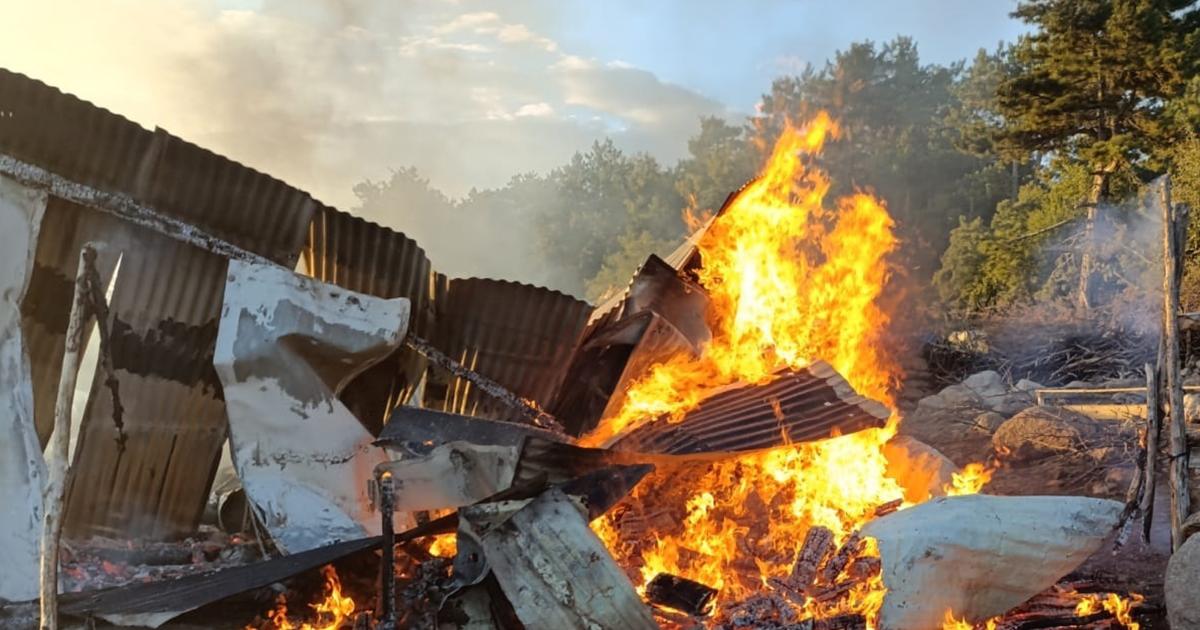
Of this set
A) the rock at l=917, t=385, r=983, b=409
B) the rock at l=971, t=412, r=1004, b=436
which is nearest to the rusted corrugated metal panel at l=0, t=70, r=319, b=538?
the rock at l=971, t=412, r=1004, b=436

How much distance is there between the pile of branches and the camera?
50.1 feet

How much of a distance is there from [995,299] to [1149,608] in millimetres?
20715

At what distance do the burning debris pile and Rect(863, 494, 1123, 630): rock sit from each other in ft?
0.05

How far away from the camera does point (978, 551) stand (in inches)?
186

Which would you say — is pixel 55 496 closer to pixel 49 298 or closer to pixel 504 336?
pixel 49 298

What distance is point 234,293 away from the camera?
5340 millimetres

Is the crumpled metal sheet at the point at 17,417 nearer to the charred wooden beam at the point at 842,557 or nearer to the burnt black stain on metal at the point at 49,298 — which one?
the burnt black stain on metal at the point at 49,298

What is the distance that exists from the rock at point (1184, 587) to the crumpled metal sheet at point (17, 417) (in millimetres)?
6663

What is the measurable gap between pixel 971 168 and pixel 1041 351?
701 inches

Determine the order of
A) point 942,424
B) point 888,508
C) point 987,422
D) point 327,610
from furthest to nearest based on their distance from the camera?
point 942,424
point 987,422
point 888,508
point 327,610

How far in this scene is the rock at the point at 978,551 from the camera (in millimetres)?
4629

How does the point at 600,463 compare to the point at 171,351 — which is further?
the point at 171,351

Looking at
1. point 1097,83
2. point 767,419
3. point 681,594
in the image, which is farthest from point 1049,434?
point 1097,83

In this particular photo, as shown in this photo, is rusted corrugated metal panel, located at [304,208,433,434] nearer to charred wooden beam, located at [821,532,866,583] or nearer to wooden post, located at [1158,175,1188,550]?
charred wooden beam, located at [821,532,866,583]
